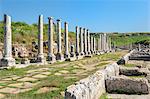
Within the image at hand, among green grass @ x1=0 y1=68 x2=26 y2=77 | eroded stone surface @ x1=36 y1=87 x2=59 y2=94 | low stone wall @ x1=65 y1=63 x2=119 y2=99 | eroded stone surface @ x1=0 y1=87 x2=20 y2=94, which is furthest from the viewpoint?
green grass @ x1=0 y1=68 x2=26 y2=77

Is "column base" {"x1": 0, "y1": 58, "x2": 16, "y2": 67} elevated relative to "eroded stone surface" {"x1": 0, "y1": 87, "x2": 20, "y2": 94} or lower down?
elevated

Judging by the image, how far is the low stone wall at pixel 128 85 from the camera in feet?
33.4

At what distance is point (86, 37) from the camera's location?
1970 inches

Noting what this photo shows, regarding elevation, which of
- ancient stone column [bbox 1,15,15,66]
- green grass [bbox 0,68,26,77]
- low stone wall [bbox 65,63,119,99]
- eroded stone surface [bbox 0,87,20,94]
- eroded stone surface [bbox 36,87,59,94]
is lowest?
eroded stone surface [bbox 0,87,20,94]

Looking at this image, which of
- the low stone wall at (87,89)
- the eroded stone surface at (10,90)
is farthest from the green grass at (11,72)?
the low stone wall at (87,89)

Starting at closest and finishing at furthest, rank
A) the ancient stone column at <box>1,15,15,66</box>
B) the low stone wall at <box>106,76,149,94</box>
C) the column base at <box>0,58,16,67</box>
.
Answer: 1. the low stone wall at <box>106,76,149,94</box>
2. the column base at <box>0,58,16,67</box>
3. the ancient stone column at <box>1,15,15,66</box>

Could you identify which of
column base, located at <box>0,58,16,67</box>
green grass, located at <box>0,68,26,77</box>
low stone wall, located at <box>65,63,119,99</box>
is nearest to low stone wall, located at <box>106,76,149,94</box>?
low stone wall, located at <box>65,63,119,99</box>

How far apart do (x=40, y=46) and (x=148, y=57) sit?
9.54 metres

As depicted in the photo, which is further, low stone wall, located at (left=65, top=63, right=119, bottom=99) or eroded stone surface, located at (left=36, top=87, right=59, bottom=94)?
eroded stone surface, located at (left=36, top=87, right=59, bottom=94)

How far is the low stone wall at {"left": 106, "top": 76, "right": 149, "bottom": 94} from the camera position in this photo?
1017 centimetres

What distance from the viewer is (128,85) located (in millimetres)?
10281

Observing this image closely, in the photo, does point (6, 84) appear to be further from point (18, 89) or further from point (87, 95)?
point (87, 95)

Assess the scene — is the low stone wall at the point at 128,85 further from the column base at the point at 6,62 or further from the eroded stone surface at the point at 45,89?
the column base at the point at 6,62

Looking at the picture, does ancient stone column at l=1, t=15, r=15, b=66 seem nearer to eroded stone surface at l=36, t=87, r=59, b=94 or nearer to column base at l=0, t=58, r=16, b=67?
column base at l=0, t=58, r=16, b=67
